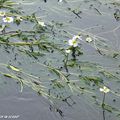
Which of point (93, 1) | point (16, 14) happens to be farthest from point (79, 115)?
point (93, 1)

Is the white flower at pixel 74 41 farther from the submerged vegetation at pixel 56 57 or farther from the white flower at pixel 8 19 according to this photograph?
the white flower at pixel 8 19

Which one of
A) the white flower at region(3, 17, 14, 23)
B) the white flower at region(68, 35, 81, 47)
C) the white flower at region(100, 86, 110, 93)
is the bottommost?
the white flower at region(100, 86, 110, 93)

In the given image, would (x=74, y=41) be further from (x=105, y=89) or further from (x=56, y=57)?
(x=105, y=89)

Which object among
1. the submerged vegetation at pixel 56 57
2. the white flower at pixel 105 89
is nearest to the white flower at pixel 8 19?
the submerged vegetation at pixel 56 57

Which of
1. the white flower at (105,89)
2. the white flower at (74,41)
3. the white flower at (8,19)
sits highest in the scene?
the white flower at (8,19)

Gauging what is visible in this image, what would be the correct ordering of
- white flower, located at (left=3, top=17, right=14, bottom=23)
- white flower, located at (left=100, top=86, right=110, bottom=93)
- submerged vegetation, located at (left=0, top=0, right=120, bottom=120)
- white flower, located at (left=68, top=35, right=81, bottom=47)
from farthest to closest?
white flower, located at (left=3, top=17, right=14, bottom=23) → white flower, located at (left=68, top=35, right=81, bottom=47) → submerged vegetation, located at (left=0, top=0, right=120, bottom=120) → white flower, located at (left=100, top=86, right=110, bottom=93)

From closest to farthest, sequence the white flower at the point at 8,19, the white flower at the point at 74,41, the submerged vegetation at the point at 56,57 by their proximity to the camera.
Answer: the submerged vegetation at the point at 56,57, the white flower at the point at 74,41, the white flower at the point at 8,19

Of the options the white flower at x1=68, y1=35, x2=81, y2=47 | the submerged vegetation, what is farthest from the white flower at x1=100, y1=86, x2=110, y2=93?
the white flower at x1=68, y1=35, x2=81, y2=47

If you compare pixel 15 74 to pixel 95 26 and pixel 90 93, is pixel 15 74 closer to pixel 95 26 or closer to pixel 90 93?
pixel 90 93

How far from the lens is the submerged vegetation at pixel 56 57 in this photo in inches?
129

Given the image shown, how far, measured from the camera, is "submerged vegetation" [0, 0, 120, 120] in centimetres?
327

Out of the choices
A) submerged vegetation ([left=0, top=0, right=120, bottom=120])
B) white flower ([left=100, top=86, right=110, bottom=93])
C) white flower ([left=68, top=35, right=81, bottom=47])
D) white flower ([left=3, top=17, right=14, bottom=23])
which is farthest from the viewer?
white flower ([left=3, top=17, right=14, bottom=23])

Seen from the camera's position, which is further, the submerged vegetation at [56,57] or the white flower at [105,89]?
the submerged vegetation at [56,57]

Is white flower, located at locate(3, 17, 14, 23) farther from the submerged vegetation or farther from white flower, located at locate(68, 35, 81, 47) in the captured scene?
white flower, located at locate(68, 35, 81, 47)
